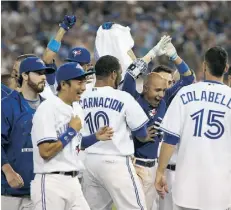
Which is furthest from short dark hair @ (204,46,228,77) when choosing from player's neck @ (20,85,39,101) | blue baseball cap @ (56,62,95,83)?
player's neck @ (20,85,39,101)

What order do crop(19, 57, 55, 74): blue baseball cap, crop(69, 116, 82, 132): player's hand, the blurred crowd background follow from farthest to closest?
1. the blurred crowd background
2. crop(19, 57, 55, 74): blue baseball cap
3. crop(69, 116, 82, 132): player's hand

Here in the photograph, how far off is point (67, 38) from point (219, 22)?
14.5 ft

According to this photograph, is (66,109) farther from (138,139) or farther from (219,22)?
(219,22)

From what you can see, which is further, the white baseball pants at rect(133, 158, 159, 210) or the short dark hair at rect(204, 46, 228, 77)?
the white baseball pants at rect(133, 158, 159, 210)

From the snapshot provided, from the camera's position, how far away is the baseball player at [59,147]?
21.8 ft

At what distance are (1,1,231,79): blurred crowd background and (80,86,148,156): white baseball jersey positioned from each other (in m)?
11.3

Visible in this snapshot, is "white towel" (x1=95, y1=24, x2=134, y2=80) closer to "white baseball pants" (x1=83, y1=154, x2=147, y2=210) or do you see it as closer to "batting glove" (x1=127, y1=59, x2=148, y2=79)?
"batting glove" (x1=127, y1=59, x2=148, y2=79)

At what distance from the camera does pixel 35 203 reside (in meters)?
6.75

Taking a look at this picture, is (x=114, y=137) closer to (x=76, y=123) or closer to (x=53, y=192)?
(x=76, y=123)

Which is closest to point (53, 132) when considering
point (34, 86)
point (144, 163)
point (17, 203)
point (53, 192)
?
point (53, 192)

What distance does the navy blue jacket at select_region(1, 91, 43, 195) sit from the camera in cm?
718

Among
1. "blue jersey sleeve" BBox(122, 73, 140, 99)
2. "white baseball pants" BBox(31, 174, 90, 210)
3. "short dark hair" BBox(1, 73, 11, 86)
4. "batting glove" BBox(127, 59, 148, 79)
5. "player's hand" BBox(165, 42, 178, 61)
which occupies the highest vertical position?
"player's hand" BBox(165, 42, 178, 61)

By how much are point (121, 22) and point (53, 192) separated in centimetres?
1392

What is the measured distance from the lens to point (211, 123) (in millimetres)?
6777
